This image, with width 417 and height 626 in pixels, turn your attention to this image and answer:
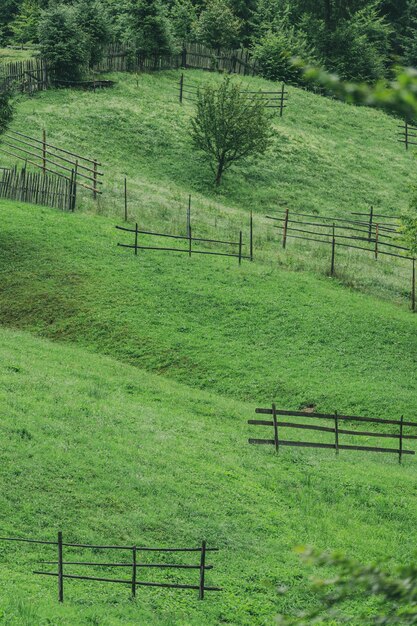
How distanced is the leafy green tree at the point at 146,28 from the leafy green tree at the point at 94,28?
278cm

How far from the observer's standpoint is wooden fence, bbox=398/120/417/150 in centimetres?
7206

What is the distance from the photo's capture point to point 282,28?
272 feet

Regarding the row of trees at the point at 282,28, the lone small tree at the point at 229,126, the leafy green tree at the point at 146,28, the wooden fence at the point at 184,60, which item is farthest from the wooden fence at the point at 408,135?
the leafy green tree at the point at 146,28

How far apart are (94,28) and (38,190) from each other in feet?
76.3

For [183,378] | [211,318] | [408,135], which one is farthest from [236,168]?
[183,378]

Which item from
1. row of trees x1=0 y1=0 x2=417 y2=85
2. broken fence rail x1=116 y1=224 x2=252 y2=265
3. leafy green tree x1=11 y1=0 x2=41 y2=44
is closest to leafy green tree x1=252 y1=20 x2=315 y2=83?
row of trees x1=0 y1=0 x2=417 y2=85

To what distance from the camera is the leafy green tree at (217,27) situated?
80125 millimetres

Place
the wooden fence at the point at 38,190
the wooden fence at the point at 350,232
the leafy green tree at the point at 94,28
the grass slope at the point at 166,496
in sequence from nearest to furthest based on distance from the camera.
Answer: the grass slope at the point at 166,496
the wooden fence at the point at 38,190
the wooden fence at the point at 350,232
the leafy green tree at the point at 94,28

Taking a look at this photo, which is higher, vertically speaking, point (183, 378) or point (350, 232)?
point (350, 232)

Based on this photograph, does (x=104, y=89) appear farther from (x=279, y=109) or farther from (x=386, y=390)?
(x=386, y=390)

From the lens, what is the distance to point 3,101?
136ft

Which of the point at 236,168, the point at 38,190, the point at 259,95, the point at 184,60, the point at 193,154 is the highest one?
the point at 184,60

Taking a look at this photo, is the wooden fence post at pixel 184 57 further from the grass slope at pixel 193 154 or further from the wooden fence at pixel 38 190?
the wooden fence at pixel 38 190

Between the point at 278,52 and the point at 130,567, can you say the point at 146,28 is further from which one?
the point at 130,567
